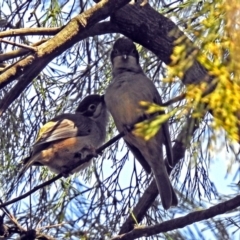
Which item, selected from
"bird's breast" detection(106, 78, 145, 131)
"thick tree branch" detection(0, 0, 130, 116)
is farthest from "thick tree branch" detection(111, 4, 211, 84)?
"bird's breast" detection(106, 78, 145, 131)

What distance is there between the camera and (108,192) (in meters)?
4.30

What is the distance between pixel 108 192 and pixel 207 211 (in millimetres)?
1636

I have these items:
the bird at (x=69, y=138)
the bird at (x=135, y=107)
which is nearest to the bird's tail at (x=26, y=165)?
the bird at (x=69, y=138)

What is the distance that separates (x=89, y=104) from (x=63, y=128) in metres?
0.26

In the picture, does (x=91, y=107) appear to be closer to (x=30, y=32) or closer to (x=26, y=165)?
(x=26, y=165)

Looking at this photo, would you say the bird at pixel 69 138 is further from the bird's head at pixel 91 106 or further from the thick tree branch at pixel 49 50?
the thick tree branch at pixel 49 50

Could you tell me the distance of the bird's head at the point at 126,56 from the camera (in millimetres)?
4277

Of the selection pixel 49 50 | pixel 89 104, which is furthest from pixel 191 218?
pixel 89 104

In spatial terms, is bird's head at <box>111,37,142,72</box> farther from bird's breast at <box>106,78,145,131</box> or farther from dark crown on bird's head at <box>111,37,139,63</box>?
bird's breast at <box>106,78,145,131</box>

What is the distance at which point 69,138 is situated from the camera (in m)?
4.37

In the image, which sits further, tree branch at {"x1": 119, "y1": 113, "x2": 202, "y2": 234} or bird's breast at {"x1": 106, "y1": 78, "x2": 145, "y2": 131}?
bird's breast at {"x1": 106, "y1": 78, "x2": 145, "y2": 131}

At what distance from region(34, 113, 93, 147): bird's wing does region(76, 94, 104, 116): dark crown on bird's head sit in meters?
0.07

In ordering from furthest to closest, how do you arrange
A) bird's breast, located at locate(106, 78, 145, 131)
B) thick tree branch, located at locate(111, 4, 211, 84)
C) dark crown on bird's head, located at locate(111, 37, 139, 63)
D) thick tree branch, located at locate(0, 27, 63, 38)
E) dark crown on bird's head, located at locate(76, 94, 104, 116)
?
1. dark crown on bird's head, located at locate(76, 94, 104, 116)
2. dark crown on bird's head, located at locate(111, 37, 139, 63)
3. bird's breast, located at locate(106, 78, 145, 131)
4. thick tree branch, located at locate(111, 4, 211, 84)
5. thick tree branch, located at locate(0, 27, 63, 38)

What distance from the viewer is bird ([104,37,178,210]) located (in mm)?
3955
